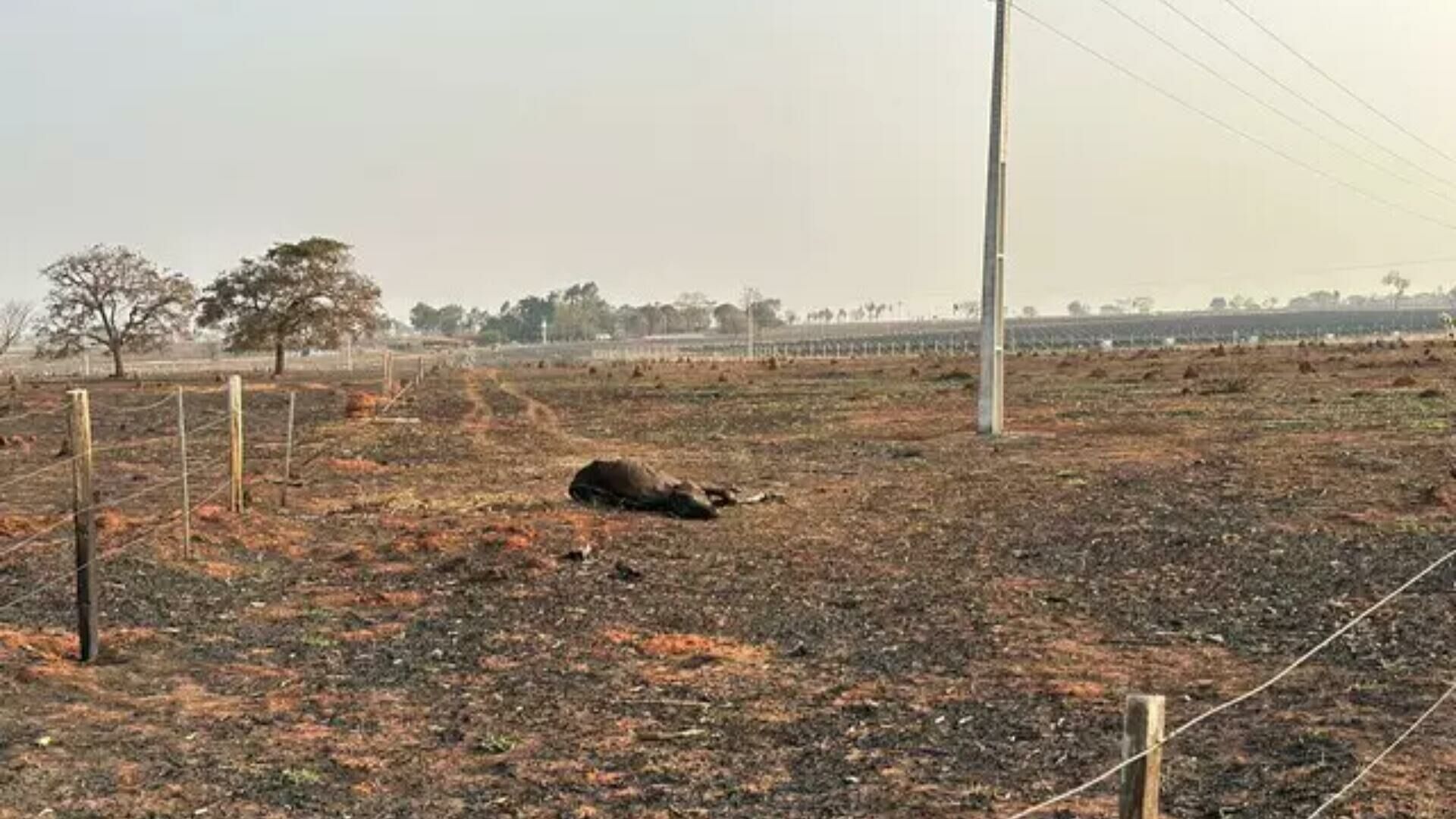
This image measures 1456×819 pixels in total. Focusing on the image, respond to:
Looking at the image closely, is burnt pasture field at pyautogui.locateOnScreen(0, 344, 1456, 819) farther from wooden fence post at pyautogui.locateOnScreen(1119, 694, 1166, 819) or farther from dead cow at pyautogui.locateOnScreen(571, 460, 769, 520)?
wooden fence post at pyautogui.locateOnScreen(1119, 694, 1166, 819)

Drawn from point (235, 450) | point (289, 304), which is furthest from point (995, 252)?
point (289, 304)

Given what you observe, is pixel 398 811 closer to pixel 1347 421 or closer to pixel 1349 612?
pixel 1349 612

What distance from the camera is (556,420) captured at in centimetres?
3491

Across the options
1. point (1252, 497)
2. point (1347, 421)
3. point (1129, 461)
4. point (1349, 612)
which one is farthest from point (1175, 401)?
point (1349, 612)

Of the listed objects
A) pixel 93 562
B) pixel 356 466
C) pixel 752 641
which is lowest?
pixel 356 466

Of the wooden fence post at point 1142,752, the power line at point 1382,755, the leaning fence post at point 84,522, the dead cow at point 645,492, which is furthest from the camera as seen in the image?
the dead cow at point 645,492

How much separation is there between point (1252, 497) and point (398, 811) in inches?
487

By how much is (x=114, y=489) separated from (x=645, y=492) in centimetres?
862

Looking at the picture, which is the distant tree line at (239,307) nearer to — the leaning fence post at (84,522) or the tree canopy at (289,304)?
the tree canopy at (289,304)

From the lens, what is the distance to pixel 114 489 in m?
18.9

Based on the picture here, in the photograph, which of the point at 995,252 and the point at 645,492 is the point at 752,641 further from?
the point at 995,252

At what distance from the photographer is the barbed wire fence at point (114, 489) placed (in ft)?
28.8

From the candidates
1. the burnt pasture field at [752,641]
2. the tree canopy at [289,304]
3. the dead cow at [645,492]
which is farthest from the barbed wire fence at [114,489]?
the tree canopy at [289,304]

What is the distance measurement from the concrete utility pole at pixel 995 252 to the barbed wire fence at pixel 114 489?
1330 centimetres
